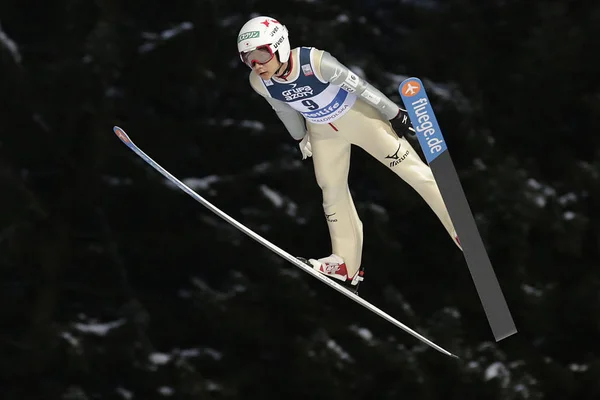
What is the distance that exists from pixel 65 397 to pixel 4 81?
59.7 inches

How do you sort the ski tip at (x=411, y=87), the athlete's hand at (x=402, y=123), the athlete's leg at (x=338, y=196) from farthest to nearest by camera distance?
the athlete's leg at (x=338, y=196), the athlete's hand at (x=402, y=123), the ski tip at (x=411, y=87)

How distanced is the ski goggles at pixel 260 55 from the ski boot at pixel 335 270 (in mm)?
836

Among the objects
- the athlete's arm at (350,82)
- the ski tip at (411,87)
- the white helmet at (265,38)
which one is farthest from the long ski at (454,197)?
the white helmet at (265,38)

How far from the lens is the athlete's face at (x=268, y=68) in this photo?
3.45m

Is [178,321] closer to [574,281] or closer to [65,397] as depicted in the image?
[65,397]

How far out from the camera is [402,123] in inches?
140

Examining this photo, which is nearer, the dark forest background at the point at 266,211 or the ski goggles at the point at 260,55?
the ski goggles at the point at 260,55

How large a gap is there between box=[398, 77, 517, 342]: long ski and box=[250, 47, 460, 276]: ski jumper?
0.10 meters

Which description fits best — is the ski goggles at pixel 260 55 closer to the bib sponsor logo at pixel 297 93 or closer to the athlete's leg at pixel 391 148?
the bib sponsor logo at pixel 297 93

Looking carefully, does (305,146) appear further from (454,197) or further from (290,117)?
(454,197)

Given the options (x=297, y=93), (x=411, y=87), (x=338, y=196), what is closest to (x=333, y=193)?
(x=338, y=196)

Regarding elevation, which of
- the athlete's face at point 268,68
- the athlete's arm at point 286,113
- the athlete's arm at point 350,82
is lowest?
the athlete's face at point 268,68

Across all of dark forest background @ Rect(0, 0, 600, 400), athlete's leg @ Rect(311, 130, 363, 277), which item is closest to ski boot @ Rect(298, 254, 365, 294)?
athlete's leg @ Rect(311, 130, 363, 277)

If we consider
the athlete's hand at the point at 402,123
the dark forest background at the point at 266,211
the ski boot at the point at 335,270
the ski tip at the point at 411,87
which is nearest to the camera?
the ski tip at the point at 411,87
